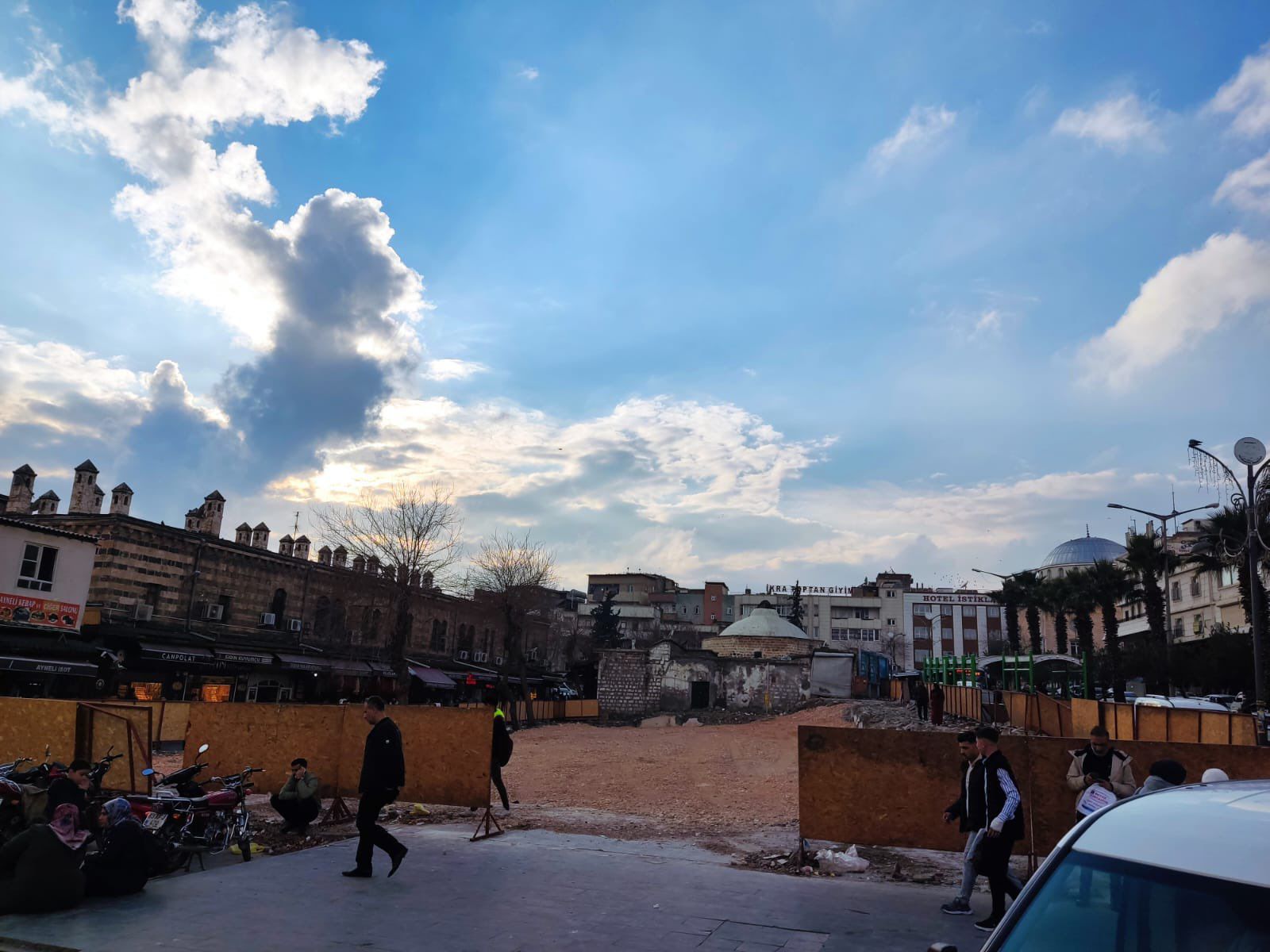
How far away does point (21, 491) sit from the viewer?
103 feet

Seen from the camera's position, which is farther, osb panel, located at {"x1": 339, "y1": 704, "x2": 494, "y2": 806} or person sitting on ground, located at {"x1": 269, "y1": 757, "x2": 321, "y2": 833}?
osb panel, located at {"x1": 339, "y1": 704, "x2": 494, "y2": 806}

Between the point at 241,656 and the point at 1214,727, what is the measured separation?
3003cm

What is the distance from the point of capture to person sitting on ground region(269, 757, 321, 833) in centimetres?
1019

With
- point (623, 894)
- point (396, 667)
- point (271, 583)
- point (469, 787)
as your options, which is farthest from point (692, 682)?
point (623, 894)

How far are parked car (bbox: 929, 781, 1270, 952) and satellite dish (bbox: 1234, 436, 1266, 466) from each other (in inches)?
706

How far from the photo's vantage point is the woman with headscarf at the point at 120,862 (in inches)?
273

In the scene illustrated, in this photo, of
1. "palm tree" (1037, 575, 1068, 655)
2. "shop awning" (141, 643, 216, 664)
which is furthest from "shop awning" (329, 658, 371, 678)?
"palm tree" (1037, 575, 1068, 655)

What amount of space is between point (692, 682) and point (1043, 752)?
39425 millimetres

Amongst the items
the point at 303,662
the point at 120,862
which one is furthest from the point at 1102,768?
the point at 303,662

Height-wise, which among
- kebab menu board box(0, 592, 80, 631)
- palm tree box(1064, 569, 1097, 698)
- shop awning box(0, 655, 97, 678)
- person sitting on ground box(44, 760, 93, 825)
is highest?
palm tree box(1064, 569, 1097, 698)

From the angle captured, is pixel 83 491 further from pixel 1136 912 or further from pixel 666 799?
pixel 1136 912

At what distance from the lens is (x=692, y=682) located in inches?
1849

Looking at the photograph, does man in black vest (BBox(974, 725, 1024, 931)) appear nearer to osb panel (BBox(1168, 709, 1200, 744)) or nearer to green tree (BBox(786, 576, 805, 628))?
osb panel (BBox(1168, 709, 1200, 744))

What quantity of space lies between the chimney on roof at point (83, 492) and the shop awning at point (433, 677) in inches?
615
